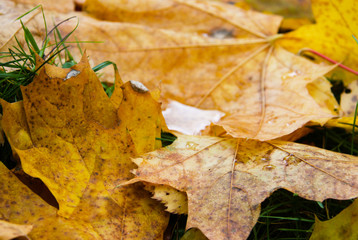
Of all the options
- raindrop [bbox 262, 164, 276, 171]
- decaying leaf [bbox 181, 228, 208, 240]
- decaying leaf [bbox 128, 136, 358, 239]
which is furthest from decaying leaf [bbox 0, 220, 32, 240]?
raindrop [bbox 262, 164, 276, 171]

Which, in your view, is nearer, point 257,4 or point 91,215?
point 91,215

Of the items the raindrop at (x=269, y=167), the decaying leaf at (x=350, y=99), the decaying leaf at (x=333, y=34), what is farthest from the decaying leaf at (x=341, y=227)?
the decaying leaf at (x=333, y=34)

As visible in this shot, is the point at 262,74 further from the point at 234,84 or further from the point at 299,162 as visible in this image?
the point at 299,162

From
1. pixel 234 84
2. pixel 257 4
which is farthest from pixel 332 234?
pixel 257 4

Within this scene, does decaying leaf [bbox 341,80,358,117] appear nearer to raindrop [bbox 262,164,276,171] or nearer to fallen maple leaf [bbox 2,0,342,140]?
fallen maple leaf [bbox 2,0,342,140]

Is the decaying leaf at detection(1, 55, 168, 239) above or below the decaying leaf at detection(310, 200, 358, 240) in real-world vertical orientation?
above
